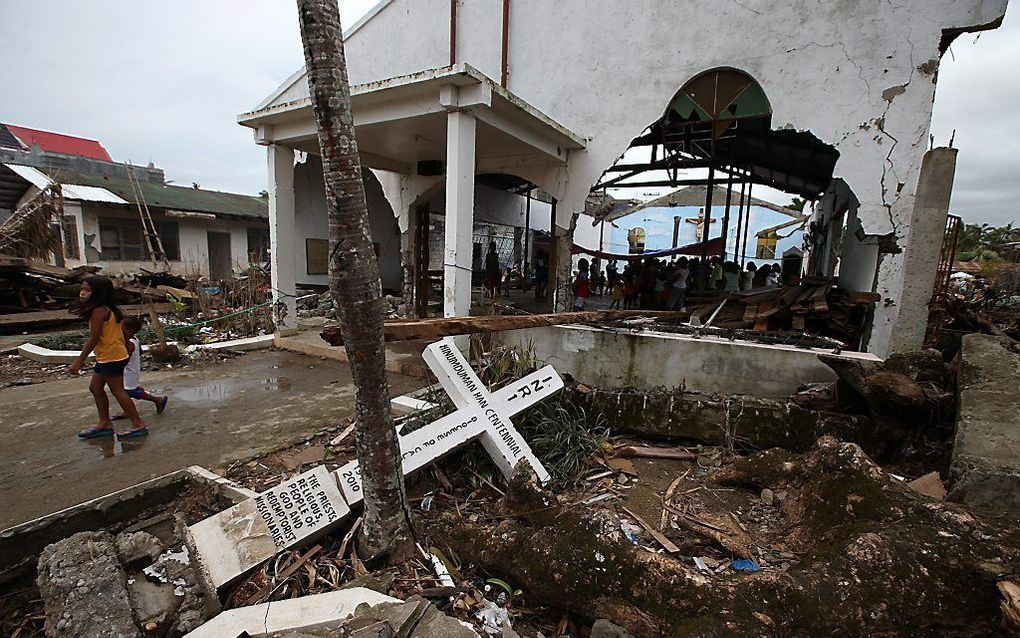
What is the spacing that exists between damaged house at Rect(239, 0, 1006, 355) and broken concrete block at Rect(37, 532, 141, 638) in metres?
4.52

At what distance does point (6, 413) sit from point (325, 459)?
3816 mm

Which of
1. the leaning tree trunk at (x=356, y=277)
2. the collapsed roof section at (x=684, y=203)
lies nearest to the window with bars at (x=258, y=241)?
the collapsed roof section at (x=684, y=203)

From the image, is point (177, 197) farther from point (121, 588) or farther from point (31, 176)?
point (121, 588)

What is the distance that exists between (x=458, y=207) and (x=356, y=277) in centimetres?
397

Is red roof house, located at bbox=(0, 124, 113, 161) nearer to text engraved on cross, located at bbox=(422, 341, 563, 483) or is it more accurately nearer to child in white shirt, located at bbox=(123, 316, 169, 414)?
child in white shirt, located at bbox=(123, 316, 169, 414)

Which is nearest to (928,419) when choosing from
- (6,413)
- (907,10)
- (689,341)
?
(689,341)

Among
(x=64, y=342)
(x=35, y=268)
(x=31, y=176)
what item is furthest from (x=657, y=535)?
(x=31, y=176)

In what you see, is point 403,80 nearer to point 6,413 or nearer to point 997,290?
point 6,413

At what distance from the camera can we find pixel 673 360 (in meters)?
4.81

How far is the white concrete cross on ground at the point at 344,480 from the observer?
8.23 ft

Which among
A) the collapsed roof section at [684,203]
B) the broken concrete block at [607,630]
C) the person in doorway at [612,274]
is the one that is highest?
the collapsed roof section at [684,203]

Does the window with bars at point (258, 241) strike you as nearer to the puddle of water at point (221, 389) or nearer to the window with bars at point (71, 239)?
the window with bars at point (71, 239)

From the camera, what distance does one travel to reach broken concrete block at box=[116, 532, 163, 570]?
224 cm

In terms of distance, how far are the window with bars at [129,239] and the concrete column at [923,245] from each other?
21.2m
